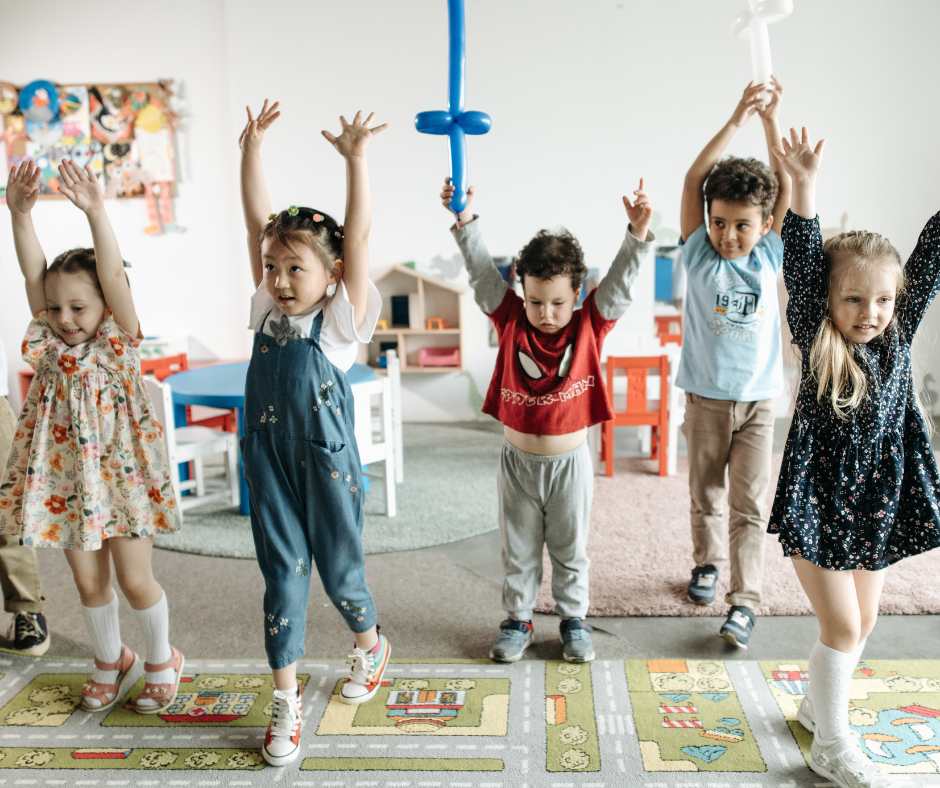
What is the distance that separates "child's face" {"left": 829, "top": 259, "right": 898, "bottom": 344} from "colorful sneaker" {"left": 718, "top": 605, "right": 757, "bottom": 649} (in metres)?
0.81

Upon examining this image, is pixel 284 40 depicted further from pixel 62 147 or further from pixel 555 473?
pixel 555 473

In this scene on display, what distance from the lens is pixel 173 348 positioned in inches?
171

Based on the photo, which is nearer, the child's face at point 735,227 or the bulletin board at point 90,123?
the child's face at point 735,227

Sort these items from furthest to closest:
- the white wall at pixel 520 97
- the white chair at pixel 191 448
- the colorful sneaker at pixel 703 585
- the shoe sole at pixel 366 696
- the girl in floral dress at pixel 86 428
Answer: the white wall at pixel 520 97
the white chair at pixel 191 448
the colorful sneaker at pixel 703 585
the shoe sole at pixel 366 696
the girl in floral dress at pixel 86 428

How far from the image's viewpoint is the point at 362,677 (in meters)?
1.62

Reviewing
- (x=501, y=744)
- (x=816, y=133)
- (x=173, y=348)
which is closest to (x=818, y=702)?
(x=501, y=744)

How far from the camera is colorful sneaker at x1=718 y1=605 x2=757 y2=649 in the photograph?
5.89ft

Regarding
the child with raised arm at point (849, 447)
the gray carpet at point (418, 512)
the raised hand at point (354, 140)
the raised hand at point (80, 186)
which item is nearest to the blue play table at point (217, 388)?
the gray carpet at point (418, 512)

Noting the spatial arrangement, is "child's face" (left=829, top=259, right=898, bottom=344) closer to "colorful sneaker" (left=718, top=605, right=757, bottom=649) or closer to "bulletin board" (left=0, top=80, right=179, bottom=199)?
"colorful sneaker" (left=718, top=605, right=757, bottom=649)

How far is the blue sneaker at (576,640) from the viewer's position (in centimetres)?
174

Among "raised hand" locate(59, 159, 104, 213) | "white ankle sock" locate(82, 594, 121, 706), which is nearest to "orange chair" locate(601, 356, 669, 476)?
"white ankle sock" locate(82, 594, 121, 706)

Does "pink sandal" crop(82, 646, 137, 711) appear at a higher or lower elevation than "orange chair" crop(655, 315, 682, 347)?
lower

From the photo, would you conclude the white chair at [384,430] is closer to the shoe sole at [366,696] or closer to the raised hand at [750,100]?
the shoe sole at [366,696]

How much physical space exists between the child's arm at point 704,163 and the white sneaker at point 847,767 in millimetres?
1131
